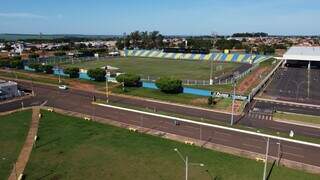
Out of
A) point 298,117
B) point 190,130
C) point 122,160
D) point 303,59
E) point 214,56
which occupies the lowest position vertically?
point 122,160

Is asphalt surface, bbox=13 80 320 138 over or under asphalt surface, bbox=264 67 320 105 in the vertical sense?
under

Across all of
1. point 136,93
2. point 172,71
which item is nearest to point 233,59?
point 172,71

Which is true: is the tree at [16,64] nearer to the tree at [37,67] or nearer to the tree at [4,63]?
the tree at [4,63]

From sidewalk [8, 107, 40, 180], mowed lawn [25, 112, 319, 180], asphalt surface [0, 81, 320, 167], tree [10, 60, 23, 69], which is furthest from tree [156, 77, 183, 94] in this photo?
tree [10, 60, 23, 69]

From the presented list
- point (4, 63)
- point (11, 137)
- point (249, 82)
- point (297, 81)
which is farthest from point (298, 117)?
point (4, 63)

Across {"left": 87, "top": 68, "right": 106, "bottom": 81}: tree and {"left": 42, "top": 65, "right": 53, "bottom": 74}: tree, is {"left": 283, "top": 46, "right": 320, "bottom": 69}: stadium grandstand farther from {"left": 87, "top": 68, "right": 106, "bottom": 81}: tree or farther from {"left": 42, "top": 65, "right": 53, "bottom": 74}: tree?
{"left": 42, "top": 65, "right": 53, "bottom": 74}: tree

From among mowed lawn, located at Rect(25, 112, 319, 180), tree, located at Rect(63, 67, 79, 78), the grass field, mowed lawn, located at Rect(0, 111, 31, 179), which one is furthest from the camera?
tree, located at Rect(63, 67, 79, 78)

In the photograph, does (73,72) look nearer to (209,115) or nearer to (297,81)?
(209,115)
